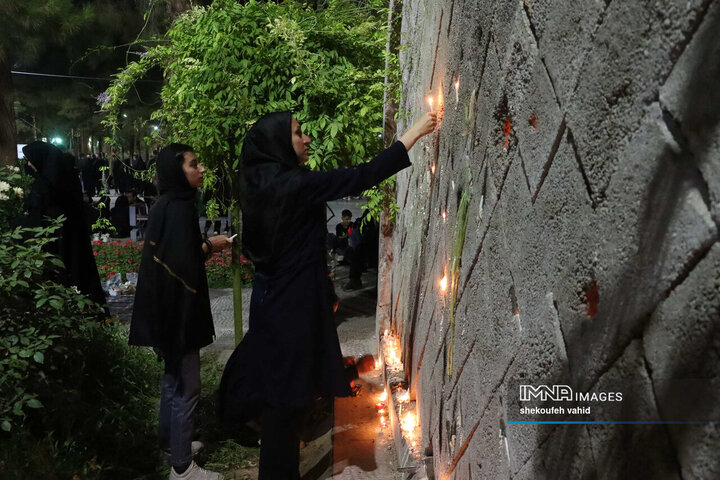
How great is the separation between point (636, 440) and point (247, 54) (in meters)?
3.81

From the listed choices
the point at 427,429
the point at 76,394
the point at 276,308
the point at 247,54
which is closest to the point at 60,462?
the point at 76,394

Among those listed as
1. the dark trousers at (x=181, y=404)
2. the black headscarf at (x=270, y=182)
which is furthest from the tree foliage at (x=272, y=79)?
Answer: the dark trousers at (x=181, y=404)

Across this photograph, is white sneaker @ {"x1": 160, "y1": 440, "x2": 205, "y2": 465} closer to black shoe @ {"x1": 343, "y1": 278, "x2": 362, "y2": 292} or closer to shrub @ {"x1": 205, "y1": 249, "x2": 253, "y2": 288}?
shrub @ {"x1": 205, "y1": 249, "x2": 253, "y2": 288}

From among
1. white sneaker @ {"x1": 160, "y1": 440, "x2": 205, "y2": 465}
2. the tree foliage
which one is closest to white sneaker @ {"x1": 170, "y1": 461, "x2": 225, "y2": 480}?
white sneaker @ {"x1": 160, "y1": 440, "x2": 205, "y2": 465}

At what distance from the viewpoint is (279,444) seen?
326 centimetres

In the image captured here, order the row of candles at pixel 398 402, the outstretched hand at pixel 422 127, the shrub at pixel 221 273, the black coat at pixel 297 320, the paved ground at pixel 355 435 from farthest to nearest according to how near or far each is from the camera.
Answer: the shrub at pixel 221 273 < the paved ground at pixel 355 435 < the row of candles at pixel 398 402 < the black coat at pixel 297 320 < the outstretched hand at pixel 422 127

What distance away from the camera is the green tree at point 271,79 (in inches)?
169

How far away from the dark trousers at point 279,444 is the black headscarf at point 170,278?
699 millimetres

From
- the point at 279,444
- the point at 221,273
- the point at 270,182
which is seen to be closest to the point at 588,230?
the point at 270,182

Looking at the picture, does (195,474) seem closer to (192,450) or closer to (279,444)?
(192,450)

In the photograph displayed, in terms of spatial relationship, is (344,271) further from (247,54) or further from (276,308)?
(276,308)

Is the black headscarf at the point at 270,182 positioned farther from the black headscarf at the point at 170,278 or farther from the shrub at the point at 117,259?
the shrub at the point at 117,259

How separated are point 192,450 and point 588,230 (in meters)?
3.36

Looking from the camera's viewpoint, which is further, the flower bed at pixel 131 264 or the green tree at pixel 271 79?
the flower bed at pixel 131 264
